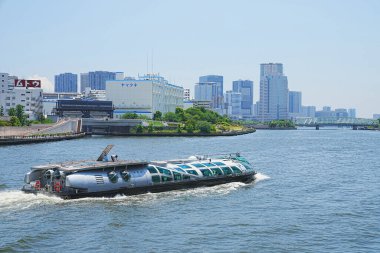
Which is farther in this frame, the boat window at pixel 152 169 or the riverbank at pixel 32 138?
the riverbank at pixel 32 138

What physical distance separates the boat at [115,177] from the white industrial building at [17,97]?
13616 cm

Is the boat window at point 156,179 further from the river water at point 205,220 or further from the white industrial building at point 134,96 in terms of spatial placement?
the white industrial building at point 134,96

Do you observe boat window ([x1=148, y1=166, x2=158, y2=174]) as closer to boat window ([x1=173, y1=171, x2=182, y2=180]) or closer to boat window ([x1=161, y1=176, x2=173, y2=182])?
boat window ([x1=161, y1=176, x2=173, y2=182])

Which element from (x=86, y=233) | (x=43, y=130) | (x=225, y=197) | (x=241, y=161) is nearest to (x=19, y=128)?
(x=43, y=130)

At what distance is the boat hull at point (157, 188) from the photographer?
38.4 metres

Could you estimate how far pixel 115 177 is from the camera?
40281 mm

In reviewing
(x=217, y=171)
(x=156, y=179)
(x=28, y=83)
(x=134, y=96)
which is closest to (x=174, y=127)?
(x=134, y=96)

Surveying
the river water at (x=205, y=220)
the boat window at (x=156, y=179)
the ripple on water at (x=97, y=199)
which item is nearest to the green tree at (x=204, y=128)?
the river water at (x=205, y=220)

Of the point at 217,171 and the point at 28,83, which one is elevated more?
the point at 28,83

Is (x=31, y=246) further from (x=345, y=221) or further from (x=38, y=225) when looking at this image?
(x=345, y=221)

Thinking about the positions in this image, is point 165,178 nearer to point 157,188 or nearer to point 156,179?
point 156,179

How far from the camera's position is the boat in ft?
127

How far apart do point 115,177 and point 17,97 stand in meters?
147

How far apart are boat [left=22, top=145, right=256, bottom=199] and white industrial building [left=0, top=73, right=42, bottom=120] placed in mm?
136156
